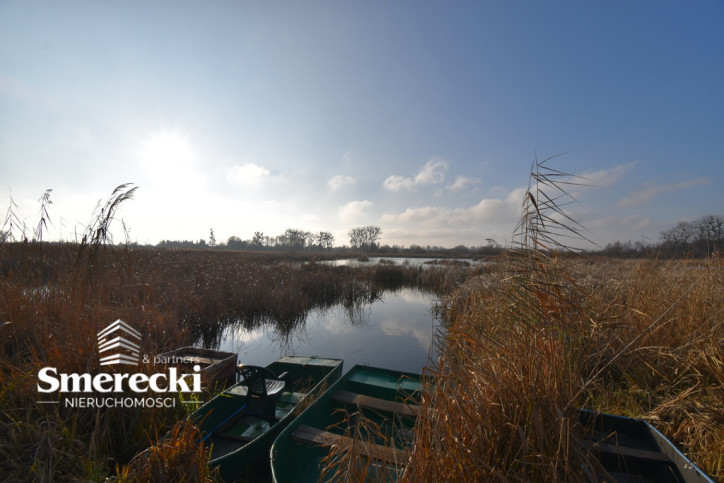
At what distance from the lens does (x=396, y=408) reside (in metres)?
4.01

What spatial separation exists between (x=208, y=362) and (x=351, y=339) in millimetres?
5640

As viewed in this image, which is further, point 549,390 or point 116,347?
point 116,347

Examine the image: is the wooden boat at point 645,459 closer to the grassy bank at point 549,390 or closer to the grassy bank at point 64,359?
the grassy bank at point 549,390

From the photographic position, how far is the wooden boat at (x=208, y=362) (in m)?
4.70

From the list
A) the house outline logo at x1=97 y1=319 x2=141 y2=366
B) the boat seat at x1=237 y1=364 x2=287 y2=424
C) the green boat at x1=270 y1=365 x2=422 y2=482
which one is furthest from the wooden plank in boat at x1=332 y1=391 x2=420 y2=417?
the house outline logo at x1=97 y1=319 x2=141 y2=366

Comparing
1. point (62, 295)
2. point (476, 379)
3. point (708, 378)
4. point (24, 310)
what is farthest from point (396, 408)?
point (24, 310)

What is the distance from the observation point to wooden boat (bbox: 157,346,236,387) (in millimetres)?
4701

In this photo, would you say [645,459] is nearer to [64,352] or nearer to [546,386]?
[546,386]

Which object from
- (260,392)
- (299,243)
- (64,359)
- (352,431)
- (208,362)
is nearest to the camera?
(64,359)

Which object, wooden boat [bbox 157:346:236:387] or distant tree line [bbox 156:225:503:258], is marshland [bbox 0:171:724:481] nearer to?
wooden boat [bbox 157:346:236:387]

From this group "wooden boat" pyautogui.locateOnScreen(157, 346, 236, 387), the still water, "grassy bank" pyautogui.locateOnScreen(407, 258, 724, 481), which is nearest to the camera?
"grassy bank" pyautogui.locateOnScreen(407, 258, 724, 481)

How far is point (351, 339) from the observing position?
10.3 metres

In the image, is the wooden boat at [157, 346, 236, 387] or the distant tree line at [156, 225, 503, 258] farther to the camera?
the distant tree line at [156, 225, 503, 258]

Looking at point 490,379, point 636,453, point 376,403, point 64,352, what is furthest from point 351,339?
point 490,379
